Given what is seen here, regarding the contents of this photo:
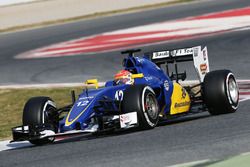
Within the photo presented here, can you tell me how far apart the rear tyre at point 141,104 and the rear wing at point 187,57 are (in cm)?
166

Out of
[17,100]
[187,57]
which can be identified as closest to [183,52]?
[187,57]

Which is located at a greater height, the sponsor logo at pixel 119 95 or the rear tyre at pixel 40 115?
the sponsor logo at pixel 119 95

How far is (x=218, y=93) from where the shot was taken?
11.0 m

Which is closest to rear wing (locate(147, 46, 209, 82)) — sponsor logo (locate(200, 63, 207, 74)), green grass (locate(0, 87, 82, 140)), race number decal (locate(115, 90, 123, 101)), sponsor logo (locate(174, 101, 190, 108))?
sponsor logo (locate(200, 63, 207, 74))

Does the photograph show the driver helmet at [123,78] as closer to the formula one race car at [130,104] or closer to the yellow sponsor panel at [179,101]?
the formula one race car at [130,104]

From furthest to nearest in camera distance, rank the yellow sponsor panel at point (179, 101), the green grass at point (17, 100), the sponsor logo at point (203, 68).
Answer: the green grass at point (17, 100) < the sponsor logo at point (203, 68) < the yellow sponsor panel at point (179, 101)

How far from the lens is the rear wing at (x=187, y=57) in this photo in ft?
39.0

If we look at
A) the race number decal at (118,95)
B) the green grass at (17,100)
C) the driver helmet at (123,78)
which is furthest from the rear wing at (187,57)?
the green grass at (17,100)

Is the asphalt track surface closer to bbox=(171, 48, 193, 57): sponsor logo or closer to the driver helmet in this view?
the driver helmet

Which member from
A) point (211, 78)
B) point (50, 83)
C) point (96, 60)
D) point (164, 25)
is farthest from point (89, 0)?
point (211, 78)

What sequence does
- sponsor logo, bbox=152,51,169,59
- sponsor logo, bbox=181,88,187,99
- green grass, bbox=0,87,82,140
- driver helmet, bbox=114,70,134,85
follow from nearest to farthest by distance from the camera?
driver helmet, bbox=114,70,134,85 → sponsor logo, bbox=181,88,187,99 → sponsor logo, bbox=152,51,169,59 → green grass, bbox=0,87,82,140

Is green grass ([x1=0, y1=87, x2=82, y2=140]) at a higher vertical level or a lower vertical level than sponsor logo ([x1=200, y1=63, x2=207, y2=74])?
lower

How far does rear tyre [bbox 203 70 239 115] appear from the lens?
1095cm

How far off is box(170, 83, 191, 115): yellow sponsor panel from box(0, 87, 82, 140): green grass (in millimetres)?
2781
